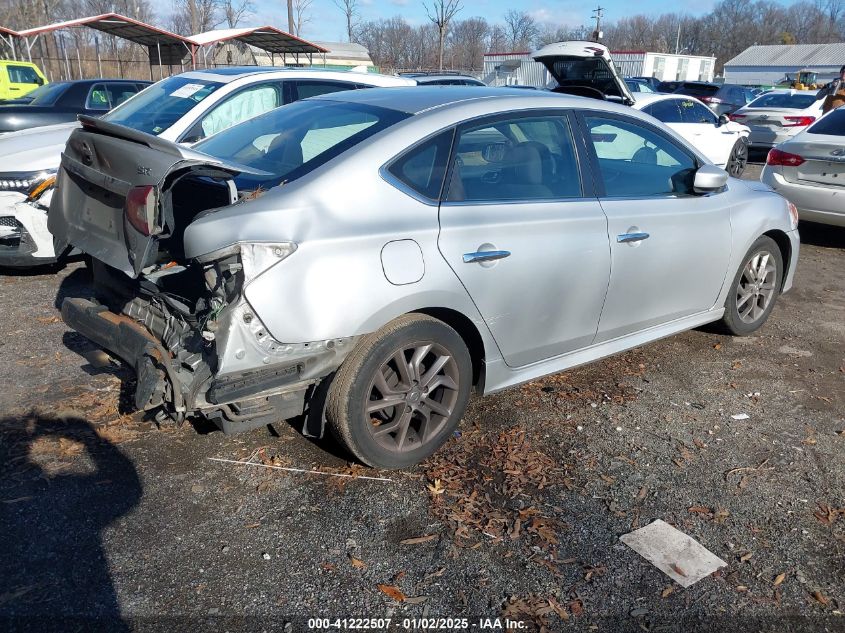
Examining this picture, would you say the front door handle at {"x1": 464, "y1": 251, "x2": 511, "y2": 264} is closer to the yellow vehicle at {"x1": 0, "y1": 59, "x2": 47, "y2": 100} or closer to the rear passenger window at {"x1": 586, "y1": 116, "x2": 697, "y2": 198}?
the rear passenger window at {"x1": 586, "y1": 116, "x2": 697, "y2": 198}

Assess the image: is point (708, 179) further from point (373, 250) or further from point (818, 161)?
point (818, 161)

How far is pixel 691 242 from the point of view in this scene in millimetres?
4262

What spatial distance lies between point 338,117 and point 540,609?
8.32ft

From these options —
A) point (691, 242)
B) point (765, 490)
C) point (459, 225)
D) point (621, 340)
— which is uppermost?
point (459, 225)

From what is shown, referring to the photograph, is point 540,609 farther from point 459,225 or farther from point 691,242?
point 691,242

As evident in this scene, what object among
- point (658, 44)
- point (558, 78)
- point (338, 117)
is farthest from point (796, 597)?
point (658, 44)

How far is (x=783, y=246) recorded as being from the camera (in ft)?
17.3

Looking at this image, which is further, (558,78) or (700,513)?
(558,78)

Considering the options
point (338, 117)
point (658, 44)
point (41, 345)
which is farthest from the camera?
point (658, 44)

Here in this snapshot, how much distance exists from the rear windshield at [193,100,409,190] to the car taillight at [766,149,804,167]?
6.08m

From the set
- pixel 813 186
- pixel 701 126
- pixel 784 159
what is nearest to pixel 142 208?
pixel 813 186

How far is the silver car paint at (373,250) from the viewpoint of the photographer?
2.74m

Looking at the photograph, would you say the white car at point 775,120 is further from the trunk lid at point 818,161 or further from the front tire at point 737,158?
the trunk lid at point 818,161

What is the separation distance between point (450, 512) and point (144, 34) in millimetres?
19194
